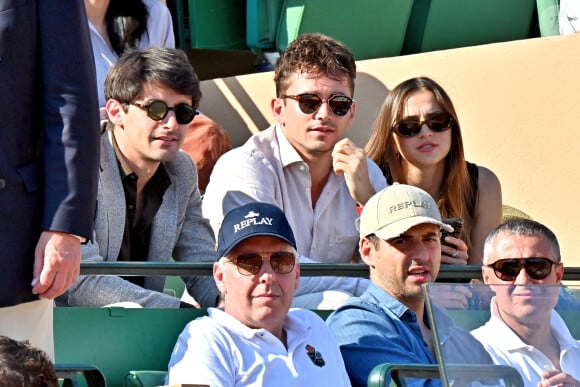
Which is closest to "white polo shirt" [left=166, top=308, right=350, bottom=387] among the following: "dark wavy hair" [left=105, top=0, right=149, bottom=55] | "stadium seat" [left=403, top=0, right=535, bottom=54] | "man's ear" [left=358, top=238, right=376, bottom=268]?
"man's ear" [left=358, top=238, right=376, bottom=268]

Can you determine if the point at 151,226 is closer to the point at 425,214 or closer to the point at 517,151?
the point at 425,214

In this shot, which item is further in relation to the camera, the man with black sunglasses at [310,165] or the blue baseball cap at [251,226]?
the man with black sunglasses at [310,165]

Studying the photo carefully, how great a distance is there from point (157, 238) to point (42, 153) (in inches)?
51.0

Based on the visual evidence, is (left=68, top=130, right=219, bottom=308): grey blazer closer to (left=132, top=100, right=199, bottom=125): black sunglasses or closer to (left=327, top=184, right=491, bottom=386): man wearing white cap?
(left=132, top=100, right=199, bottom=125): black sunglasses

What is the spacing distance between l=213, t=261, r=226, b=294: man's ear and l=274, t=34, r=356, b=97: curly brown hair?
134 centimetres

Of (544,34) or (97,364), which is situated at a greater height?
(544,34)

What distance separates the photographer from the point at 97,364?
4074mm

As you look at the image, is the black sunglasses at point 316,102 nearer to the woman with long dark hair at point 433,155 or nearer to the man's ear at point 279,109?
the man's ear at point 279,109

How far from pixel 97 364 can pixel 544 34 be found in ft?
12.6

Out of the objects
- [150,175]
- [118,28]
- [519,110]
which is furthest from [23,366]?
[519,110]

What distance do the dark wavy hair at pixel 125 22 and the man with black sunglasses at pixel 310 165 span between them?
3.22ft

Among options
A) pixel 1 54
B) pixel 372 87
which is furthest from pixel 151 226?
pixel 372 87

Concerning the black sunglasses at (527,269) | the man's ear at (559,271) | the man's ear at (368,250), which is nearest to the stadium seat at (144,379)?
the man's ear at (368,250)

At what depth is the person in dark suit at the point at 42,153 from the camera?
336cm
